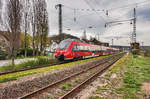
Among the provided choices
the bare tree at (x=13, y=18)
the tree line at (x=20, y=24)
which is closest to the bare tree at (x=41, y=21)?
the tree line at (x=20, y=24)

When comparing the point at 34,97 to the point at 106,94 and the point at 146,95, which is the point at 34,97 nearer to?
the point at 106,94

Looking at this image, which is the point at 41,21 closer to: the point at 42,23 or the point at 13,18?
the point at 42,23

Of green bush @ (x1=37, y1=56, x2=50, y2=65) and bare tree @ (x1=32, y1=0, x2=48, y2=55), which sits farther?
bare tree @ (x1=32, y1=0, x2=48, y2=55)

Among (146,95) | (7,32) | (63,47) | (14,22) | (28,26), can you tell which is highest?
(28,26)

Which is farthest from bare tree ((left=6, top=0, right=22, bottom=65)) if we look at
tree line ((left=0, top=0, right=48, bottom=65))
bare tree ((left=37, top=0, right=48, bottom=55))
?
bare tree ((left=37, top=0, right=48, bottom=55))

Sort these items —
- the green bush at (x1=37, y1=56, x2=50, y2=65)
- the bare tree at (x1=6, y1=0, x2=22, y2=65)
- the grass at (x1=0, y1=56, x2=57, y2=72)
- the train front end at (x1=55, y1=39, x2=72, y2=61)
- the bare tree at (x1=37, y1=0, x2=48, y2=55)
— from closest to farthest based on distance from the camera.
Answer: the grass at (x1=0, y1=56, x2=57, y2=72), the bare tree at (x1=6, y1=0, x2=22, y2=65), the green bush at (x1=37, y1=56, x2=50, y2=65), the train front end at (x1=55, y1=39, x2=72, y2=61), the bare tree at (x1=37, y1=0, x2=48, y2=55)

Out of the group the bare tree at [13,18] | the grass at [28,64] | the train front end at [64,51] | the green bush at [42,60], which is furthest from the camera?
the train front end at [64,51]

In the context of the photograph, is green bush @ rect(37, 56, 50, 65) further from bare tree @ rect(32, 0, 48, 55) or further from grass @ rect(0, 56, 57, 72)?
bare tree @ rect(32, 0, 48, 55)

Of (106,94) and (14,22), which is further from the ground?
(14,22)

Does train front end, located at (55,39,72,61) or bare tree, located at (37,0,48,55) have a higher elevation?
bare tree, located at (37,0,48,55)

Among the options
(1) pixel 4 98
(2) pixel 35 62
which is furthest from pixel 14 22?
(1) pixel 4 98

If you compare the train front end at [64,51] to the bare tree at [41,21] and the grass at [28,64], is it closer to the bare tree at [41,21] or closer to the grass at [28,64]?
the grass at [28,64]

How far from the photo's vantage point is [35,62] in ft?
46.8

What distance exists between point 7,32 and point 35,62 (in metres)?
4.39
